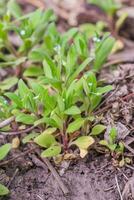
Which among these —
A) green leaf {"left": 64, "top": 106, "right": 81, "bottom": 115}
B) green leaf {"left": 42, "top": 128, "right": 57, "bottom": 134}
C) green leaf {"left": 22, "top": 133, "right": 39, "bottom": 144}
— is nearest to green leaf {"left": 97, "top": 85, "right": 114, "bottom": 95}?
green leaf {"left": 64, "top": 106, "right": 81, "bottom": 115}

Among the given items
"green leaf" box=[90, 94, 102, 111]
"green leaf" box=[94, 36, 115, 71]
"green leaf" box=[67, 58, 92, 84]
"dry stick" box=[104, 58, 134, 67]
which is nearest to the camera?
"green leaf" box=[90, 94, 102, 111]

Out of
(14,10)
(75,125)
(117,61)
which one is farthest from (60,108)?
(14,10)

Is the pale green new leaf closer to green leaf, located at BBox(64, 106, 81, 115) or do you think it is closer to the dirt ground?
the dirt ground

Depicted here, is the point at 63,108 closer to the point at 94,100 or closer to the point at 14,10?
the point at 94,100

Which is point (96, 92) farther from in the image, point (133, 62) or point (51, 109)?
point (133, 62)

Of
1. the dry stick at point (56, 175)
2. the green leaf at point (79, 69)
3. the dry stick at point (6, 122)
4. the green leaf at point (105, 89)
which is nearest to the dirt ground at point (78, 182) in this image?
the dry stick at point (56, 175)
